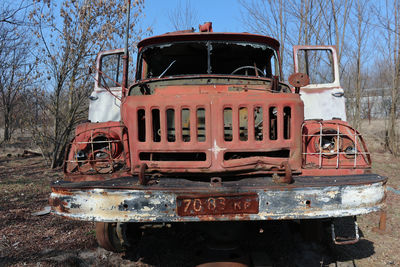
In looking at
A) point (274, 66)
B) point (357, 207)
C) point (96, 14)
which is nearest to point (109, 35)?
point (96, 14)

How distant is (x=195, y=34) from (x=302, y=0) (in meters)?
8.89

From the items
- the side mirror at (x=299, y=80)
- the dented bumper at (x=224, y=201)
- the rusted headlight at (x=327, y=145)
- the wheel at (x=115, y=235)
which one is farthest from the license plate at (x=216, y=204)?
the side mirror at (x=299, y=80)

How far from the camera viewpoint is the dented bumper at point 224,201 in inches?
98.5

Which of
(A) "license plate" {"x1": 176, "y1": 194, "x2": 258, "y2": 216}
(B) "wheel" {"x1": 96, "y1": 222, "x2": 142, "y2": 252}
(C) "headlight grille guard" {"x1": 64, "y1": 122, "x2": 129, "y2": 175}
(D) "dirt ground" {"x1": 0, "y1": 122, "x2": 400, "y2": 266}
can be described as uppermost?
(C) "headlight grille guard" {"x1": 64, "y1": 122, "x2": 129, "y2": 175}

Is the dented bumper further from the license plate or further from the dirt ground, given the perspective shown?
the dirt ground

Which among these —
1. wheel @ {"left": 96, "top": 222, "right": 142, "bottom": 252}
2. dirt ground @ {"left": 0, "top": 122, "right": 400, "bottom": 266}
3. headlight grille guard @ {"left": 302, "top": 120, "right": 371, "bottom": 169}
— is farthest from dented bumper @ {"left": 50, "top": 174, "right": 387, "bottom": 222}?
dirt ground @ {"left": 0, "top": 122, "right": 400, "bottom": 266}

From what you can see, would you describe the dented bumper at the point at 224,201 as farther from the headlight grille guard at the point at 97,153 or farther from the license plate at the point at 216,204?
the headlight grille guard at the point at 97,153

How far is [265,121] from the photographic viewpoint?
2758 mm

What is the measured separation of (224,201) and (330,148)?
1275 mm

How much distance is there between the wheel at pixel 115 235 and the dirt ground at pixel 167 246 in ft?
0.76

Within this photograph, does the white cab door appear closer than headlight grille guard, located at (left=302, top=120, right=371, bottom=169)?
No

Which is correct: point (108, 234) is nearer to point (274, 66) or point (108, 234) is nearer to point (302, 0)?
point (274, 66)

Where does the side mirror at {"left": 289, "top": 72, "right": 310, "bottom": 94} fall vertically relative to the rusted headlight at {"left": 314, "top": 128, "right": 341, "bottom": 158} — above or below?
A: above

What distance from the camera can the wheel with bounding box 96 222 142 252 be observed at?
10.5ft
